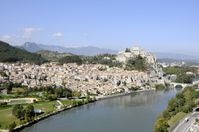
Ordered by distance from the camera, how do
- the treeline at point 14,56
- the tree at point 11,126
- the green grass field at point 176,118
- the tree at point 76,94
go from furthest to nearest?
1. the treeline at point 14,56
2. the tree at point 76,94
3. the green grass field at point 176,118
4. the tree at point 11,126

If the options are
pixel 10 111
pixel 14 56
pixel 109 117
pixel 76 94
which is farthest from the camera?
pixel 14 56

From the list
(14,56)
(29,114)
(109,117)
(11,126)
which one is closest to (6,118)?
(29,114)

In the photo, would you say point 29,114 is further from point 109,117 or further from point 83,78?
point 83,78

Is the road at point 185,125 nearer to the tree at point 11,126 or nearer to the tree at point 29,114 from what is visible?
the tree at point 11,126

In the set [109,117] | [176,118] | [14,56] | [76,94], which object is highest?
[14,56]

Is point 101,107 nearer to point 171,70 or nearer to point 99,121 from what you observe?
point 99,121

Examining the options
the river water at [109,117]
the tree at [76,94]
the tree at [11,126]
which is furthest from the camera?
the tree at [76,94]

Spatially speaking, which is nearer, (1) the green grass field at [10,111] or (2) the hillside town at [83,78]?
(1) the green grass field at [10,111]

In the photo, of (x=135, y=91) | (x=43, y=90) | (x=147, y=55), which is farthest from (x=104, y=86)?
(x=147, y=55)

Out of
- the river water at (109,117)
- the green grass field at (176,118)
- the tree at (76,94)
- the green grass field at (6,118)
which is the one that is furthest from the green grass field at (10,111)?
the green grass field at (176,118)
